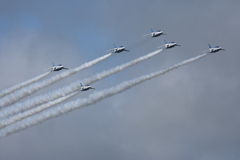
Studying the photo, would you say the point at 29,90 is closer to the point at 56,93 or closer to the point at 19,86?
the point at 19,86

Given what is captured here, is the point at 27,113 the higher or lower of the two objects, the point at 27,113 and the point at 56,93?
the lower

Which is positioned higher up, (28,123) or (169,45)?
(169,45)

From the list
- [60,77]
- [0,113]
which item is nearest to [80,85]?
[60,77]

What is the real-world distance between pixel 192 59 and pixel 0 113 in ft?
140

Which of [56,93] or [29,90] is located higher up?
[29,90]

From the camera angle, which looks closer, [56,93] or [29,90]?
[56,93]

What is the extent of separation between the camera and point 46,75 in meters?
180

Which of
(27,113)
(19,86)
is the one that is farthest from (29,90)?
(27,113)

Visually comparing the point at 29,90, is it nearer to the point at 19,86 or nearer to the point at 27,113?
the point at 19,86

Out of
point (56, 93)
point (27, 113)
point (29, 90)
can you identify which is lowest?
point (27, 113)

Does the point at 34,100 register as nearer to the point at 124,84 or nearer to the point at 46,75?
the point at 46,75

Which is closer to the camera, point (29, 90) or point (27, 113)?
point (27, 113)

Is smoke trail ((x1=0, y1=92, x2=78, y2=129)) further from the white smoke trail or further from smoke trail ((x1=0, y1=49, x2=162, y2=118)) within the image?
the white smoke trail

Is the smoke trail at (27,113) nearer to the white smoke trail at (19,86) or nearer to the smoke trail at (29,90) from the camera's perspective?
the smoke trail at (29,90)
